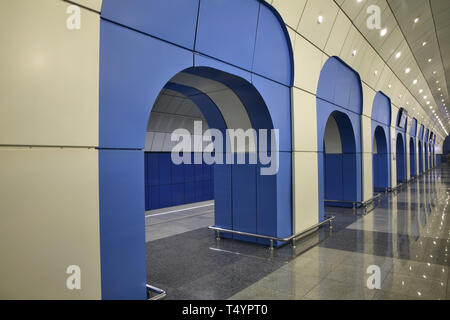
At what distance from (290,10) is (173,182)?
9880mm

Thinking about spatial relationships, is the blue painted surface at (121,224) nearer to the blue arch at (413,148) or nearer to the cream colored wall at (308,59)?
the cream colored wall at (308,59)

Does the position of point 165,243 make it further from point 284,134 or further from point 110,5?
point 110,5

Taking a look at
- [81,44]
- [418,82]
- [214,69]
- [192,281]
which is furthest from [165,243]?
[418,82]

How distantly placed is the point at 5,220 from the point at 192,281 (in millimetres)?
3102

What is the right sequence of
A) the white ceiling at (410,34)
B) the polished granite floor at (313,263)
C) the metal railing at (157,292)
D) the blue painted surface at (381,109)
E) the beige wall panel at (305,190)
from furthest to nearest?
the blue painted surface at (381,109) < the white ceiling at (410,34) < the beige wall panel at (305,190) < the polished granite floor at (313,263) < the metal railing at (157,292)

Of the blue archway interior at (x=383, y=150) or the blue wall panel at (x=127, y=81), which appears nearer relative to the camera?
the blue wall panel at (x=127, y=81)

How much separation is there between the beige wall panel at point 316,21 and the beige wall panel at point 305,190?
293 cm

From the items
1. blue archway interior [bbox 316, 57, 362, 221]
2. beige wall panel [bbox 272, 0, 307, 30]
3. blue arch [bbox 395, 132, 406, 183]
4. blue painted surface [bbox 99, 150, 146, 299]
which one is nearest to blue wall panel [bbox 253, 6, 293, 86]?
beige wall panel [bbox 272, 0, 307, 30]

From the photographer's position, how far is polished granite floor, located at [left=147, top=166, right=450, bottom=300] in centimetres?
458

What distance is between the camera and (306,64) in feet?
25.3

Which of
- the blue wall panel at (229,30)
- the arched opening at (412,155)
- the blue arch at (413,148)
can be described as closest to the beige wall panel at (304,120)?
the blue wall panel at (229,30)

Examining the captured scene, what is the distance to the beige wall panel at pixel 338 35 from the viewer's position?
847 centimetres

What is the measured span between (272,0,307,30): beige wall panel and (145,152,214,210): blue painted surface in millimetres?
8600

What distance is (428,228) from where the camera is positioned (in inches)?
332
